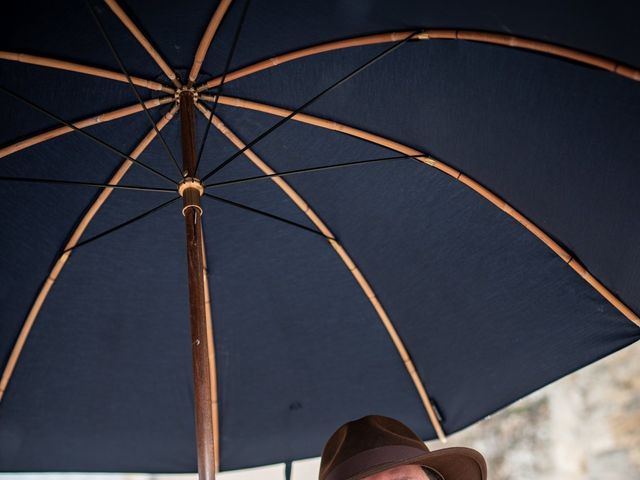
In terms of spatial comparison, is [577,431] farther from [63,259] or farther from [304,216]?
[63,259]

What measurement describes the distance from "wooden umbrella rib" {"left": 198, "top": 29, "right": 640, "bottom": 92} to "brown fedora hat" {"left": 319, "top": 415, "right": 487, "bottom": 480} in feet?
3.66

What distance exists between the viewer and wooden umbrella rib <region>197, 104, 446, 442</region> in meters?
2.72

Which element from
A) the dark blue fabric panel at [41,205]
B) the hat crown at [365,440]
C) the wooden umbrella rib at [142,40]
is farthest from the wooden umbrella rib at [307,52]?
the hat crown at [365,440]

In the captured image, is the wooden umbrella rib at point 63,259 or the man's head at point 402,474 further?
the wooden umbrella rib at point 63,259

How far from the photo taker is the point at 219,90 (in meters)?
2.39

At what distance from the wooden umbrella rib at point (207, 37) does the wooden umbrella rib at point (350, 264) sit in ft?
0.51

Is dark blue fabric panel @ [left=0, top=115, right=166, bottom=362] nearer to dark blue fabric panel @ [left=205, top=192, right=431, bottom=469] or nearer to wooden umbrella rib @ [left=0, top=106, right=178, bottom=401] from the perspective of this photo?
wooden umbrella rib @ [left=0, top=106, right=178, bottom=401]

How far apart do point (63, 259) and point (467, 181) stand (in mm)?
1479

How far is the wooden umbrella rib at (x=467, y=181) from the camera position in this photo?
262 centimetres

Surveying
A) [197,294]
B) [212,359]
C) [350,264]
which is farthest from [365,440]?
[212,359]

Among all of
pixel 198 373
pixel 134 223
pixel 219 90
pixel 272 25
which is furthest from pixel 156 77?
pixel 198 373

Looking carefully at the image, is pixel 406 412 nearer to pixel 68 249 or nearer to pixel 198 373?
pixel 198 373

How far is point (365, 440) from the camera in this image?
6.86 feet

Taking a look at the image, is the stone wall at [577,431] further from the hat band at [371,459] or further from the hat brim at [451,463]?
the hat band at [371,459]
